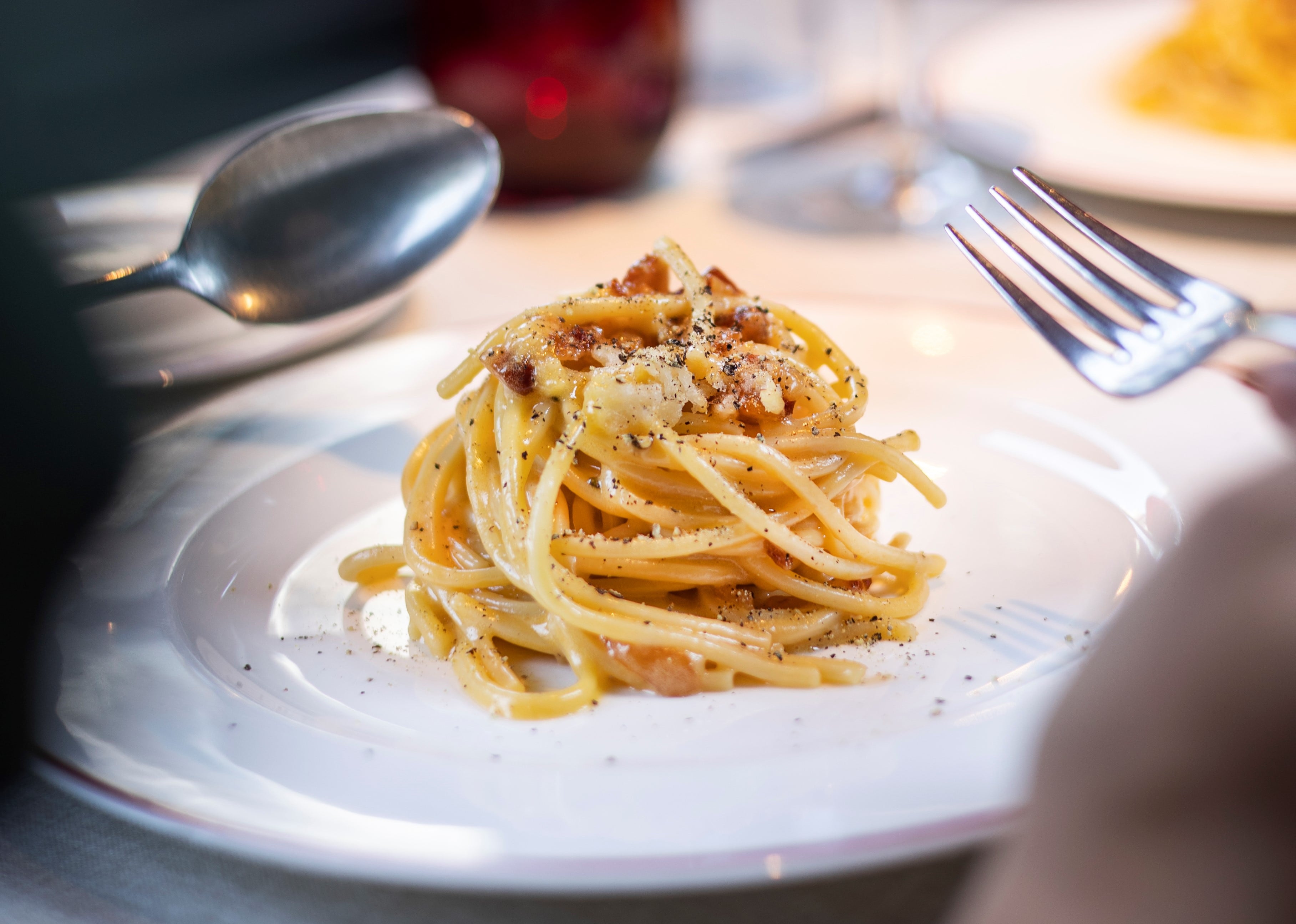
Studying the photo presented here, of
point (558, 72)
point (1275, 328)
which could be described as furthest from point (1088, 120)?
point (1275, 328)

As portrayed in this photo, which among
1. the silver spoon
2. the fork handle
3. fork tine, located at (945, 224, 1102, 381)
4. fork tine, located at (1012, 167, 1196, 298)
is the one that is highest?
the fork handle

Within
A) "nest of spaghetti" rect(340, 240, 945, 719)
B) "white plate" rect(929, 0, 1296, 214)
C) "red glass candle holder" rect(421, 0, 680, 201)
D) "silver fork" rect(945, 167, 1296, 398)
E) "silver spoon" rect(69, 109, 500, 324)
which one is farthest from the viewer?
"red glass candle holder" rect(421, 0, 680, 201)

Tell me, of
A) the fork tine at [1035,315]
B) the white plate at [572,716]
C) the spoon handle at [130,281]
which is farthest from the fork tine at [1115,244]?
the spoon handle at [130,281]

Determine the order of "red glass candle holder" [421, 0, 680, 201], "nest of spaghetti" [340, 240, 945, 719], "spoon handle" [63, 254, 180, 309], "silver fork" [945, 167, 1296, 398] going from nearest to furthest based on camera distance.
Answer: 1. "silver fork" [945, 167, 1296, 398]
2. "nest of spaghetti" [340, 240, 945, 719]
3. "spoon handle" [63, 254, 180, 309]
4. "red glass candle holder" [421, 0, 680, 201]

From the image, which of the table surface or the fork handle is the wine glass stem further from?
the fork handle

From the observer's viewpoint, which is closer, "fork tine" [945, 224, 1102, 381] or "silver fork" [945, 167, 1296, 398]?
"silver fork" [945, 167, 1296, 398]

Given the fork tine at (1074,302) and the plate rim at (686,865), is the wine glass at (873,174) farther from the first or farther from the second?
the plate rim at (686,865)

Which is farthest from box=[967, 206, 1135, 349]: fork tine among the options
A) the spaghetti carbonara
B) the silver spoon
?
the spaghetti carbonara
